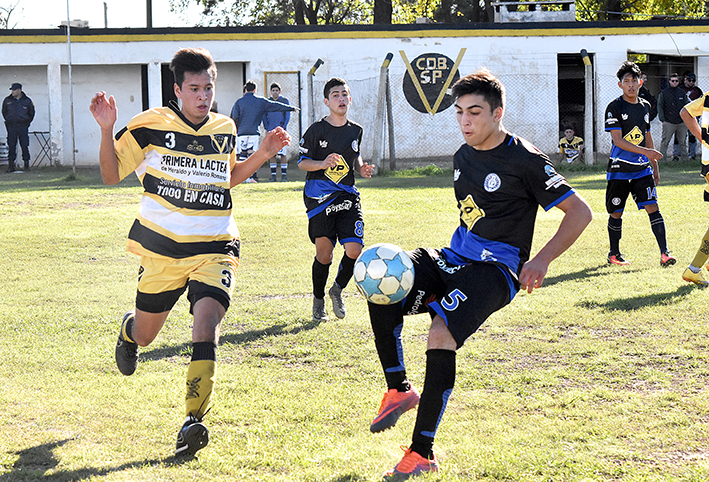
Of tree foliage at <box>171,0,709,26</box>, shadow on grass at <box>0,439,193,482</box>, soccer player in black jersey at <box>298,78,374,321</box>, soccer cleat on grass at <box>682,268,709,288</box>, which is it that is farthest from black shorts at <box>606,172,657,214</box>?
tree foliage at <box>171,0,709,26</box>

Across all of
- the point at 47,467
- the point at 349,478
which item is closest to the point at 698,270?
the point at 349,478

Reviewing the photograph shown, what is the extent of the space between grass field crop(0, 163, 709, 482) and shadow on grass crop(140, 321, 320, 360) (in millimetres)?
24

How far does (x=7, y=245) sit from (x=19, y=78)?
1517 cm

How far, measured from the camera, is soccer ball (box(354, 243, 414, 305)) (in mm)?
3824

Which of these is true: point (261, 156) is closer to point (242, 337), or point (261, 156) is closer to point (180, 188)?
point (180, 188)

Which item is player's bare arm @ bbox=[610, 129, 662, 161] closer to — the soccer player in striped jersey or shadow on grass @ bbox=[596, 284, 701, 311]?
the soccer player in striped jersey

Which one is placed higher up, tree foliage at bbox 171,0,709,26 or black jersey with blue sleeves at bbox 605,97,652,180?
tree foliage at bbox 171,0,709,26

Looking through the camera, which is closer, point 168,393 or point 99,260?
point 168,393

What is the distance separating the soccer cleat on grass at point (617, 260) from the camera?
28.1 feet

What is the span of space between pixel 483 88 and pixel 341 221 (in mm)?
2944

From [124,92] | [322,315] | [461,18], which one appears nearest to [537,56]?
[124,92]

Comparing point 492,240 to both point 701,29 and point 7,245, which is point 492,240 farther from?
point 701,29

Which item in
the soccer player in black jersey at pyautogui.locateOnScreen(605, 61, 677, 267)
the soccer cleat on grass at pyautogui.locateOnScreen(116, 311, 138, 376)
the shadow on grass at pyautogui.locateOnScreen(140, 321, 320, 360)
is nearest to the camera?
the soccer cleat on grass at pyautogui.locateOnScreen(116, 311, 138, 376)

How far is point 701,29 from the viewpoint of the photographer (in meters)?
24.0
